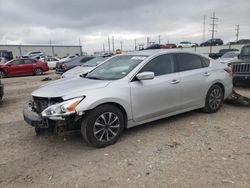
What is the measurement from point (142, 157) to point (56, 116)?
1452 millimetres

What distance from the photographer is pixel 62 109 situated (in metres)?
3.57

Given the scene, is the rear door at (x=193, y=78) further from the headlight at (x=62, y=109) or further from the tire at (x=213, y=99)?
the headlight at (x=62, y=109)

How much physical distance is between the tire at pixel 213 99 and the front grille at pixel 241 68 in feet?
11.5

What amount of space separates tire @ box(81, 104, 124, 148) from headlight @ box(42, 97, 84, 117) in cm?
27

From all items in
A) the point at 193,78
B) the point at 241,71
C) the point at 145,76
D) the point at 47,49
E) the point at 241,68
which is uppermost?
the point at 145,76

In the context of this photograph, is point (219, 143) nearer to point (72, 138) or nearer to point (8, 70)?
point (72, 138)

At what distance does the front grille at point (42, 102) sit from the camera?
3.78 m

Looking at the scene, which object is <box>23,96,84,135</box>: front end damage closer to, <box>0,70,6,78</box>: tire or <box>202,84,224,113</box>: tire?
<box>202,84,224,113</box>: tire

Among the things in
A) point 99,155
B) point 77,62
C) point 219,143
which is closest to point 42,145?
point 99,155

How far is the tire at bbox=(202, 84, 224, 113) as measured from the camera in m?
5.49

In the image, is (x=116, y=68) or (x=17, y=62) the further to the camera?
(x=17, y=62)

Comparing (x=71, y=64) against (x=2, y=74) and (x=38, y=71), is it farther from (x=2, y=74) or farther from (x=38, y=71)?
(x=2, y=74)

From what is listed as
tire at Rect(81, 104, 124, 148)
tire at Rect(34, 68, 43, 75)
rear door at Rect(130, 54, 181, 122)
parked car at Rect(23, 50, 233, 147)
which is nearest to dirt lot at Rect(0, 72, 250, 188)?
tire at Rect(81, 104, 124, 148)

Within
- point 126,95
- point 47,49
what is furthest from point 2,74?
point 47,49
